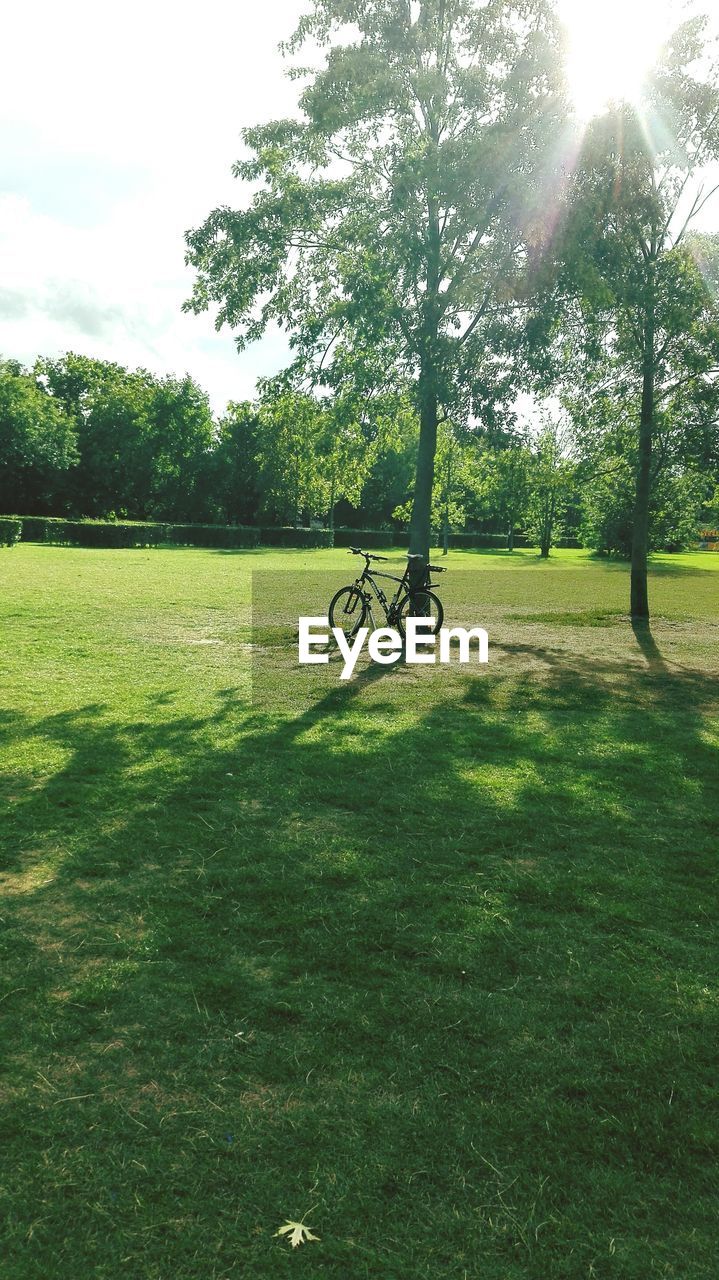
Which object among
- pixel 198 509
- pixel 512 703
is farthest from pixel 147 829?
pixel 198 509

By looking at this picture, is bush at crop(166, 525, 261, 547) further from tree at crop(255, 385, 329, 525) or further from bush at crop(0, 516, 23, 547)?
bush at crop(0, 516, 23, 547)

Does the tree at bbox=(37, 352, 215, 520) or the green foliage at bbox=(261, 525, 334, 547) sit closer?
the green foliage at bbox=(261, 525, 334, 547)

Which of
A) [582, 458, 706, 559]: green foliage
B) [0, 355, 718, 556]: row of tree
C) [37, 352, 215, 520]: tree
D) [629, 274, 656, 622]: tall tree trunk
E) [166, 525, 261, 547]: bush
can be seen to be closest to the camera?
[629, 274, 656, 622]: tall tree trunk

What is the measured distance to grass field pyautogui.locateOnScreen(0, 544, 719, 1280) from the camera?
2369 mm

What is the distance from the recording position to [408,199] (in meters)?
12.5

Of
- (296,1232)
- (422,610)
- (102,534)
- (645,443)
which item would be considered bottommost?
(296,1232)

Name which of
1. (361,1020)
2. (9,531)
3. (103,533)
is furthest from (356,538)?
(361,1020)

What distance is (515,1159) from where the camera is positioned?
2613 millimetres

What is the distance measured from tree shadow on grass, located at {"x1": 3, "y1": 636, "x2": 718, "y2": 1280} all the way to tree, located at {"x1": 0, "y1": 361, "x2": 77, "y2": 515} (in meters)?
61.4

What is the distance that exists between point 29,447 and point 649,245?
5422 cm

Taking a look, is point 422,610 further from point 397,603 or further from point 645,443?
point 645,443

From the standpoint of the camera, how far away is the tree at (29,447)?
61031 millimetres

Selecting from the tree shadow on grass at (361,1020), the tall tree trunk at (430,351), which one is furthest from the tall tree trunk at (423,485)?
the tree shadow on grass at (361,1020)

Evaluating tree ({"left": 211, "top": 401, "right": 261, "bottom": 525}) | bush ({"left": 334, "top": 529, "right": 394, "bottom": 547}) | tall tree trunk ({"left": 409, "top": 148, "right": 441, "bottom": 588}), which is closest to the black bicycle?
tall tree trunk ({"left": 409, "top": 148, "right": 441, "bottom": 588})
